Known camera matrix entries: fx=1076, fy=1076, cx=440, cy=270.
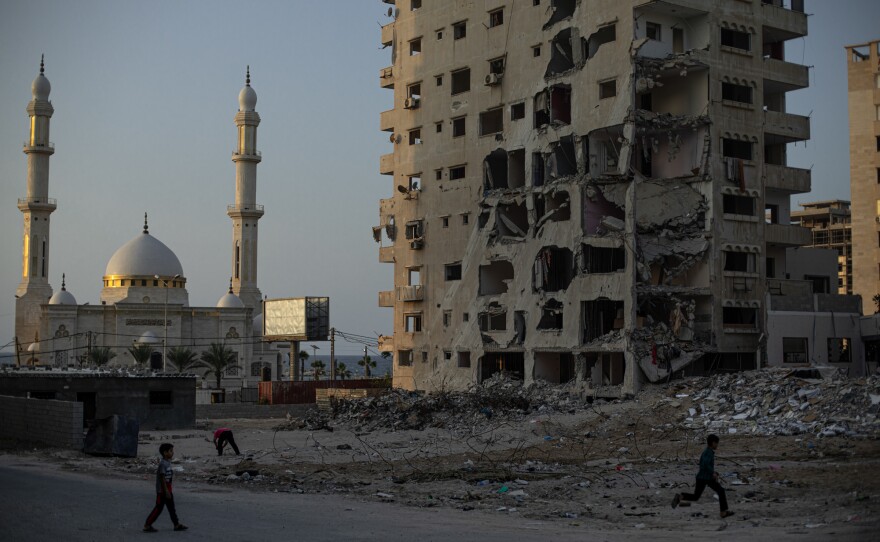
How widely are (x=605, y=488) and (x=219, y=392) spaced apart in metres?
47.1

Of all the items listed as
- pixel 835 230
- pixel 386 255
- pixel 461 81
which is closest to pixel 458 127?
pixel 461 81

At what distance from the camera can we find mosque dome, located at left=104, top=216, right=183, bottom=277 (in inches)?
3615

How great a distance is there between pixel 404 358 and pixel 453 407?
559 inches

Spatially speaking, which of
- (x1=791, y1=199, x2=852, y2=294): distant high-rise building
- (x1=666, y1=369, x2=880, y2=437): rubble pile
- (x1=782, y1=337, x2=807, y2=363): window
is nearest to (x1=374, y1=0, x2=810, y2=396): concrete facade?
(x1=782, y1=337, x2=807, y2=363): window

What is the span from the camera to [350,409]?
133 ft

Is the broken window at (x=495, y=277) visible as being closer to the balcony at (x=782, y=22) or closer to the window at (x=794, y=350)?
the window at (x=794, y=350)

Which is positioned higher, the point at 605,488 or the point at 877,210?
the point at 877,210

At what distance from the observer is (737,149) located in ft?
131

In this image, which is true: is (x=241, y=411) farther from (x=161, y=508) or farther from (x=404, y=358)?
(x=161, y=508)

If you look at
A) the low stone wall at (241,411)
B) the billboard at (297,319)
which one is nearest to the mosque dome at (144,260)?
the billboard at (297,319)

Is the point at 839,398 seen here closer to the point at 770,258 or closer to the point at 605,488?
the point at 605,488

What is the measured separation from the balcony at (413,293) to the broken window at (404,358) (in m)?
2.95

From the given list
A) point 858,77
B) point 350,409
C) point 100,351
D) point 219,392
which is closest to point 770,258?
point 350,409

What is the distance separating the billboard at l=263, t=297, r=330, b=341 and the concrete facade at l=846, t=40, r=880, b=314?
33517mm
